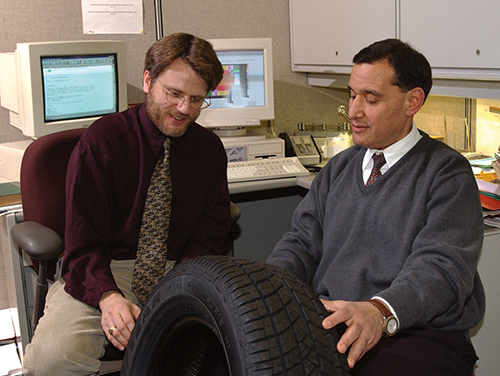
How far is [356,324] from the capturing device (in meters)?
0.96

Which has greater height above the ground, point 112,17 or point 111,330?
point 112,17

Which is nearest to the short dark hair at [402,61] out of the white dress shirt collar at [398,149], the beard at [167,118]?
the white dress shirt collar at [398,149]

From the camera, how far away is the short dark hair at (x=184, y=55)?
146 cm

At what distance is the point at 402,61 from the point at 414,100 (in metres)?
0.10

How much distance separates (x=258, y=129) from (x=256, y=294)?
1.87m

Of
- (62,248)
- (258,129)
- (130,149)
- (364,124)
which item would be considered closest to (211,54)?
(130,149)

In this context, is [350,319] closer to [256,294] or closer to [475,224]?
[256,294]

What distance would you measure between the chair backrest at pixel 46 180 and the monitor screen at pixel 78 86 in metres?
0.48

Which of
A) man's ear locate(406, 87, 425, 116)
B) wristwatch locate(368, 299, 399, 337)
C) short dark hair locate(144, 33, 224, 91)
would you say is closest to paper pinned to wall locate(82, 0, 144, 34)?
short dark hair locate(144, 33, 224, 91)

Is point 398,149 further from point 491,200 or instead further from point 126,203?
point 126,203

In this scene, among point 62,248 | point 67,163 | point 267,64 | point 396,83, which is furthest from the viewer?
point 267,64

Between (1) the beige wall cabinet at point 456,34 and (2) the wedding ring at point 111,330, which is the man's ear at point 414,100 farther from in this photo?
(2) the wedding ring at point 111,330

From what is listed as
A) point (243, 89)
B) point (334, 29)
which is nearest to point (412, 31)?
point (334, 29)

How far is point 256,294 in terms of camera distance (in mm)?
839
